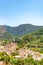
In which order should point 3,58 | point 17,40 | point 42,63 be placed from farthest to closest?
point 17,40
point 42,63
point 3,58

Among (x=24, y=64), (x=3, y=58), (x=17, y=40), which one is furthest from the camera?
(x=17, y=40)

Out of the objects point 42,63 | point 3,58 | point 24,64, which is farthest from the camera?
point 42,63

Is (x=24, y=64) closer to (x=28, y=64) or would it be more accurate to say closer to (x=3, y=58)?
(x=28, y=64)

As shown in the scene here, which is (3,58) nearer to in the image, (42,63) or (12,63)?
(12,63)

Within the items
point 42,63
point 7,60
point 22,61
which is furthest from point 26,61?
point 42,63

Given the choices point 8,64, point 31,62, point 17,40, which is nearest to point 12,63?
point 8,64

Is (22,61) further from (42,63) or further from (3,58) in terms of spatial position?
(42,63)

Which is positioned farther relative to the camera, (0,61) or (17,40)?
(17,40)

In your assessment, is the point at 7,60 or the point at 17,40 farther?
the point at 17,40

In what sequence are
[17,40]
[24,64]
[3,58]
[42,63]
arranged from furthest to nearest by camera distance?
[17,40]
[42,63]
[3,58]
[24,64]
